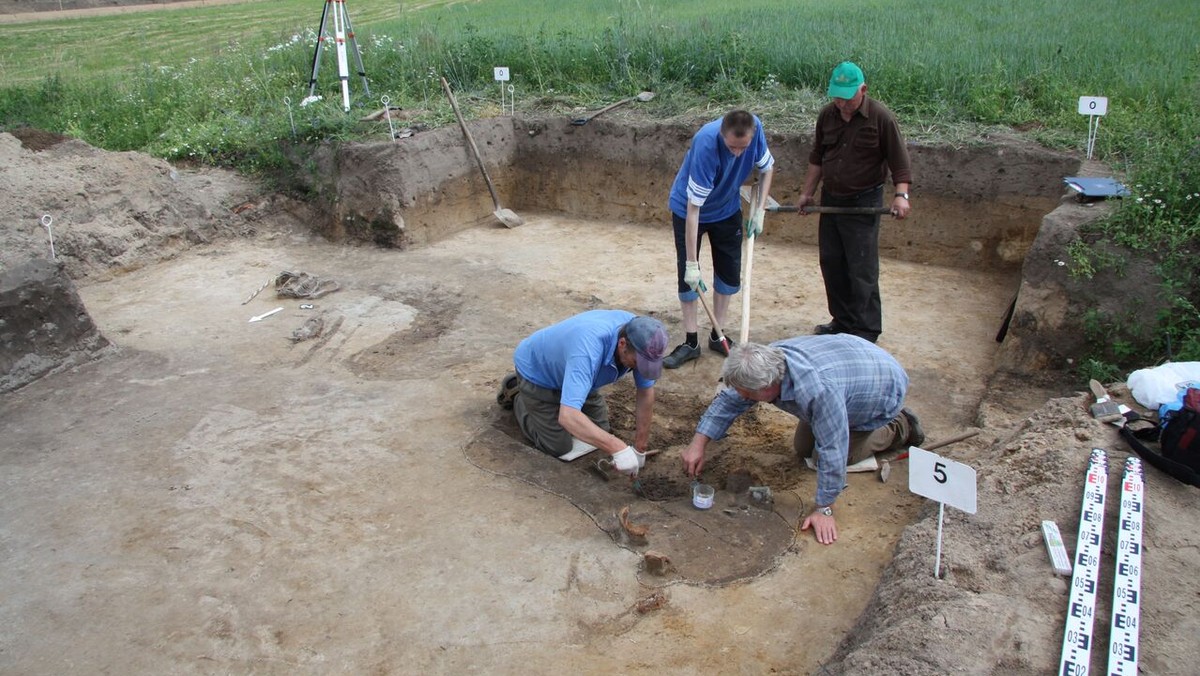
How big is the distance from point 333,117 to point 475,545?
5794 millimetres

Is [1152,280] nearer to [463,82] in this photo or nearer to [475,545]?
[475,545]

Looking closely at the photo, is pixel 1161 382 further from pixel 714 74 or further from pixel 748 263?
pixel 714 74

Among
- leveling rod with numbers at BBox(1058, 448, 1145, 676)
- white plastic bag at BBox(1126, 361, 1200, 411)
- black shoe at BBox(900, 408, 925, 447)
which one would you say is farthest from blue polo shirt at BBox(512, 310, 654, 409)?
white plastic bag at BBox(1126, 361, 1200, 411)

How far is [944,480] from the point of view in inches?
110

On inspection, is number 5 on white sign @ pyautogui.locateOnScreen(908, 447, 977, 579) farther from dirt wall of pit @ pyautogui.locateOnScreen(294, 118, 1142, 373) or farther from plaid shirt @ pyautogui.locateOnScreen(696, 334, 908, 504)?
dirt wall of pit @ pyautogui.locateOnScreen(294, 118, 1142, 373)

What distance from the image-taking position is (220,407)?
4680 millimetres

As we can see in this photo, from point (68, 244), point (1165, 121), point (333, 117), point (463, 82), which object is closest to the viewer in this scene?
point (1165, 121)

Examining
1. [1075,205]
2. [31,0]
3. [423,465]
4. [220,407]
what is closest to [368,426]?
[423,465]

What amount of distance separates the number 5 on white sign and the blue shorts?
93.1 inches

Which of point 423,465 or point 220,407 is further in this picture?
point 220,407

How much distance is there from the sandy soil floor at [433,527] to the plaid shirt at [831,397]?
361mm

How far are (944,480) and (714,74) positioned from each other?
20.9 ft

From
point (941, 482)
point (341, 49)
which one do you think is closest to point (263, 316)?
point (341, 49)

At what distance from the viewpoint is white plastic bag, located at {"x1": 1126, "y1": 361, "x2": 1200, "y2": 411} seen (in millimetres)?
3516
